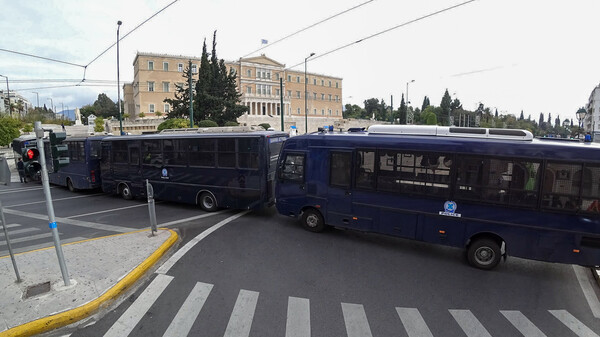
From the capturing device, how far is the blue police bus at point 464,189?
18.8 ft

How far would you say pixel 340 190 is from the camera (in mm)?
8016

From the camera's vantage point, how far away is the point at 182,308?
4.85 metres

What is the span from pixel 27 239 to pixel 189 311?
6.88 meters

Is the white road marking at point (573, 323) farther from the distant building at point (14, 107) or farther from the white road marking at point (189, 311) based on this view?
the distant building at point (14, 107)

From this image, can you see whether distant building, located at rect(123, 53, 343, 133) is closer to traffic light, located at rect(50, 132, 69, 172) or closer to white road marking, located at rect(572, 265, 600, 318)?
traffic light, located at rect(50, 132, 69, 172)

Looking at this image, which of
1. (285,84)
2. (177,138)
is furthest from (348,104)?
(177,138)

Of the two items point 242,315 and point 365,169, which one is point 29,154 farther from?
point 365,169

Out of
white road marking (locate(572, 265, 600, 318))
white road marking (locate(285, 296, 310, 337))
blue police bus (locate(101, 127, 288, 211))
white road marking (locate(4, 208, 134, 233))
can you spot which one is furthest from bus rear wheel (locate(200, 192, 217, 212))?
white road marking (locate(572, 265, 600, 318))

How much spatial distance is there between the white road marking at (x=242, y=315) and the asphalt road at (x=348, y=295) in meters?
0.02

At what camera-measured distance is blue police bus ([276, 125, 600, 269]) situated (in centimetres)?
573

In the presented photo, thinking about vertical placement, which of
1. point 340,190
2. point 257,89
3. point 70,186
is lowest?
point 70,186

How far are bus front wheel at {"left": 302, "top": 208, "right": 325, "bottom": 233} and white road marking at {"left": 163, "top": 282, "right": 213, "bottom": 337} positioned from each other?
3700mm

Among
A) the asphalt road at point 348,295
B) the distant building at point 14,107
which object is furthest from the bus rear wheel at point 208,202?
the distant building at point 14,107

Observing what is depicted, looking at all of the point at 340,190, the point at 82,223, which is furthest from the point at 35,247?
the point at 340,190
